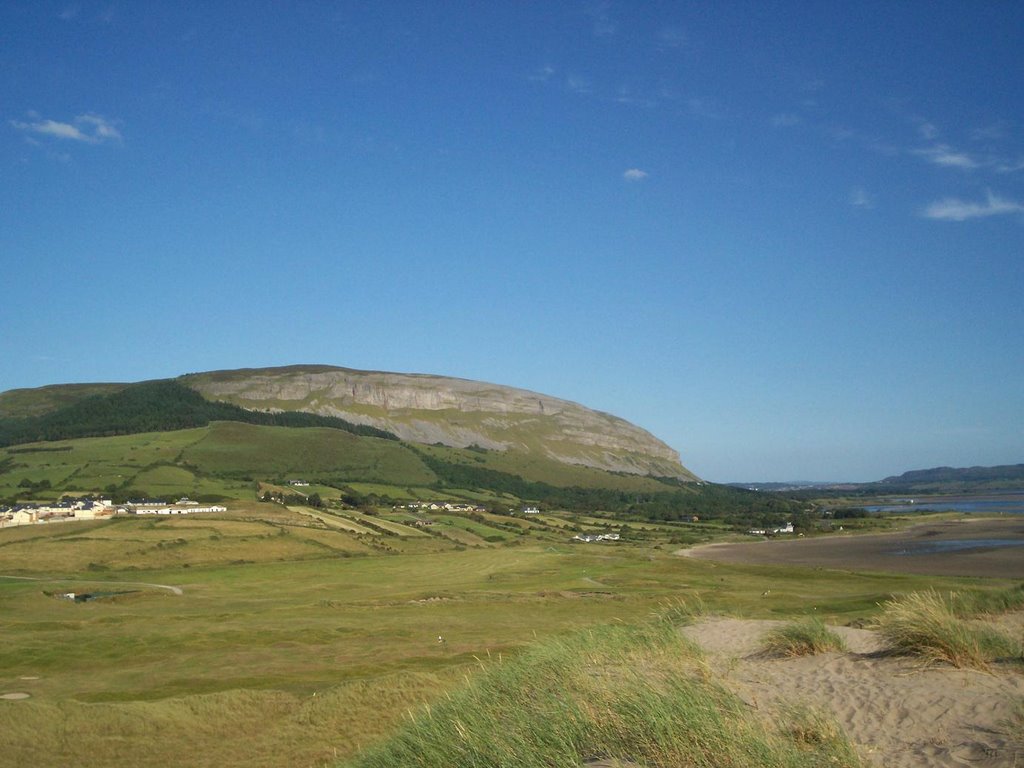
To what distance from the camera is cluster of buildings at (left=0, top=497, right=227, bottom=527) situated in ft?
366

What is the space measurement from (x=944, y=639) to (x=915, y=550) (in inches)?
4220

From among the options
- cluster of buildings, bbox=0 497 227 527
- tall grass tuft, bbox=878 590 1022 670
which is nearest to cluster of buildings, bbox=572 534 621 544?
cluster of buildings, bbox=0 497 227 527

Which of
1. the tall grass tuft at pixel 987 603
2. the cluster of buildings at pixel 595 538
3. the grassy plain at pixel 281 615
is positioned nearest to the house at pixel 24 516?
the grassy plain at pixel 281 615

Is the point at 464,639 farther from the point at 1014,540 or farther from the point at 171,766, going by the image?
the point at 1014,540

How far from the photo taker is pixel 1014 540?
11050cm

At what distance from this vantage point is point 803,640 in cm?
1681

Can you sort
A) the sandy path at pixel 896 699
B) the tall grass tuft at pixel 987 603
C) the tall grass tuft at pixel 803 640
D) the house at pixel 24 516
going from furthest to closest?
the house at pixel 24 516 → the tall grass tuft at pixel 987 603 → the tall grass tuft at pixel 803 640 → the sandy path at pixel 896 699

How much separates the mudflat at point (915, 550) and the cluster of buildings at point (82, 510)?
78.5 metres

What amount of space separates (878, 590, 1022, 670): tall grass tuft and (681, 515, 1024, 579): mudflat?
230 feet

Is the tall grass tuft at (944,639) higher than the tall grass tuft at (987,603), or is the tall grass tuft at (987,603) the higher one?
the tall grass tuft at (944,639)

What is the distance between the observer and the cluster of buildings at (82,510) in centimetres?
11144

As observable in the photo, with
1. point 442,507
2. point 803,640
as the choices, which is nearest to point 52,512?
point 442,507

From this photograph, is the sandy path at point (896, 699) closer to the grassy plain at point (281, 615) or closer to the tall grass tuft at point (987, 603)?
the tall grass tuft at point (987, 603)

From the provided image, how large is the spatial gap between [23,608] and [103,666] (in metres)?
28.0
